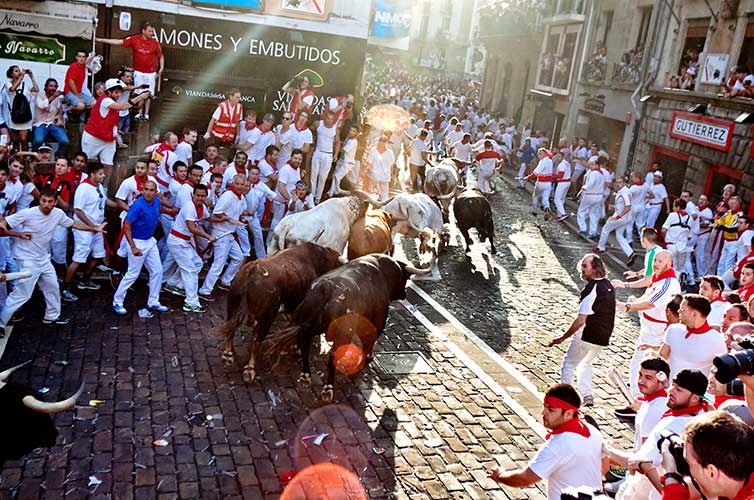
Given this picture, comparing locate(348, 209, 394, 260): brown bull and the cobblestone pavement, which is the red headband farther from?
locate(348, 209, 394, 260): brown bull

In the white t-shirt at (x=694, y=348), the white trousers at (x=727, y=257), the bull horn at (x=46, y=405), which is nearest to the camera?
the bull horn at (x=46, y=405)

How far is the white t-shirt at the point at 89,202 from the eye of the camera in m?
10.1

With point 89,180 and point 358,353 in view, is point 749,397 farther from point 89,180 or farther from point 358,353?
point 89,180

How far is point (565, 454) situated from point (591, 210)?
15.2 meters

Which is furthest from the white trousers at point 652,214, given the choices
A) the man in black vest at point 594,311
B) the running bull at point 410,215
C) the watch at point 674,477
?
the watch at point 674,477

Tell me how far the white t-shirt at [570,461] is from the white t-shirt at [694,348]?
258 cm

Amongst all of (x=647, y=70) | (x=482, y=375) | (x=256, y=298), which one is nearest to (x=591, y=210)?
(x=647, y=70)

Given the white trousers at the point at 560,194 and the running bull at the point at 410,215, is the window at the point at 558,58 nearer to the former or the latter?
the white trousers at the point at 560,194

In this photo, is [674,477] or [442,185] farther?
[442,185]

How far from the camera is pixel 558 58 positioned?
34.8m

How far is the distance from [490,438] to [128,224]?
5670 mm

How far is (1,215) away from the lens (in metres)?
8.94

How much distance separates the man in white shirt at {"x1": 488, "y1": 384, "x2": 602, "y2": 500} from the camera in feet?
16.3

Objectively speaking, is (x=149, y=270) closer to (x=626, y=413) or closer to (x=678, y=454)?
(x=626, y=413)
